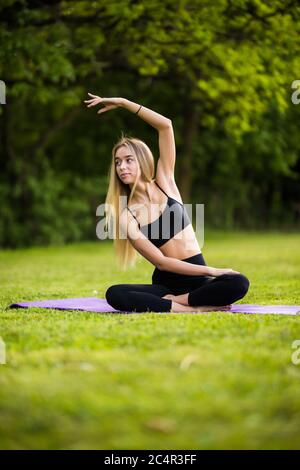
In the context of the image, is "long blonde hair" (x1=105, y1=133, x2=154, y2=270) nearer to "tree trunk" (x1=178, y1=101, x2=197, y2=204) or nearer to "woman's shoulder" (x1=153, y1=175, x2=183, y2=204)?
"woman's shoulder" (x1=153, y1=175, x2=183, y2=204)

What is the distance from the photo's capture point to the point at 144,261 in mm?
13383

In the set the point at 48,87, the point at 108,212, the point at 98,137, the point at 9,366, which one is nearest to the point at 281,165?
the point at 98,137

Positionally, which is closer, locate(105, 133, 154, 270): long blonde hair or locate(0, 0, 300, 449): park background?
locate(0, 0, 300, 449): park background

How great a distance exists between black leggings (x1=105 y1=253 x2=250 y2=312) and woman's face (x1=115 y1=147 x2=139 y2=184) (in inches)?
34.3

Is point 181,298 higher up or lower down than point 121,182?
lower down

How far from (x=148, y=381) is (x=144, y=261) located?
10180 mm

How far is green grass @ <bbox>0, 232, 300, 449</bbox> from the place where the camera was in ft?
8.60

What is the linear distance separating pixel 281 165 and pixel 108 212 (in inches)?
784

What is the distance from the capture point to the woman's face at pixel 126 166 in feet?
19.2

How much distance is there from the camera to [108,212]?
19.6ft

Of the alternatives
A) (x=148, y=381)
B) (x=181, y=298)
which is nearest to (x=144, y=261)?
(x=181, y=298)

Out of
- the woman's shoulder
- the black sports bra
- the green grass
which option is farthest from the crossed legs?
the woman's shoulder

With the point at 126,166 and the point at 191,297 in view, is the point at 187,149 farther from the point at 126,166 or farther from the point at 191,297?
the point at 191,297

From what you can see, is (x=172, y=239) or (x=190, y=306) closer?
(x=190, y=306)
